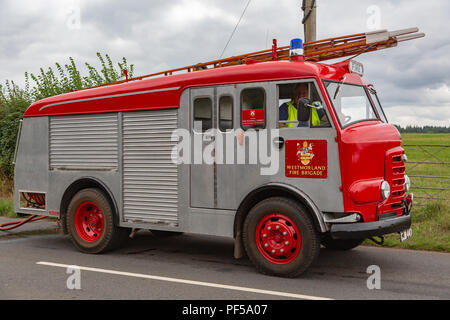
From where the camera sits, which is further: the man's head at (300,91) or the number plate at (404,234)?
the number plate at (404,234)

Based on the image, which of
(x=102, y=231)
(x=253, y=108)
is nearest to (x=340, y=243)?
(x=253, y=108)

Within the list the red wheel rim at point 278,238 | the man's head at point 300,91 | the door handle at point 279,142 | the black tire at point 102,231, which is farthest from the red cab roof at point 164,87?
the red wheel rim at point 278,238

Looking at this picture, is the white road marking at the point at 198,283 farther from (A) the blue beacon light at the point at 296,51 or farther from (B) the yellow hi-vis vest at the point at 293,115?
(A) the blue beacon light at the point at 296,51

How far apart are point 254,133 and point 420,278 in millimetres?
2777

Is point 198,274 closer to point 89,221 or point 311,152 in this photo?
point 311,152

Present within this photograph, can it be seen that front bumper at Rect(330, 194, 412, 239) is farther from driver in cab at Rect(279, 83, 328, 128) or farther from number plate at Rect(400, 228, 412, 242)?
driver in cab at Rect(279, 83, 328, 128)

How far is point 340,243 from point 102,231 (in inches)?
148

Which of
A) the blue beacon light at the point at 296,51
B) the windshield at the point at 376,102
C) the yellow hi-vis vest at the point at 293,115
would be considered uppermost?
the blue beacon light at the point at 296,51

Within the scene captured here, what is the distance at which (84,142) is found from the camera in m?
8.27

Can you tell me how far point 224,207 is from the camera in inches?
267

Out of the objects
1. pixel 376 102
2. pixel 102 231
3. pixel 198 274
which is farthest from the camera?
pixel 102 231

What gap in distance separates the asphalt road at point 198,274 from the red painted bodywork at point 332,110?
36.3 inches

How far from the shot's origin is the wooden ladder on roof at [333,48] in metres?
6.69

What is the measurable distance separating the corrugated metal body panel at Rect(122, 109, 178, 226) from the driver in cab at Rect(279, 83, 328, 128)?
1700mm
